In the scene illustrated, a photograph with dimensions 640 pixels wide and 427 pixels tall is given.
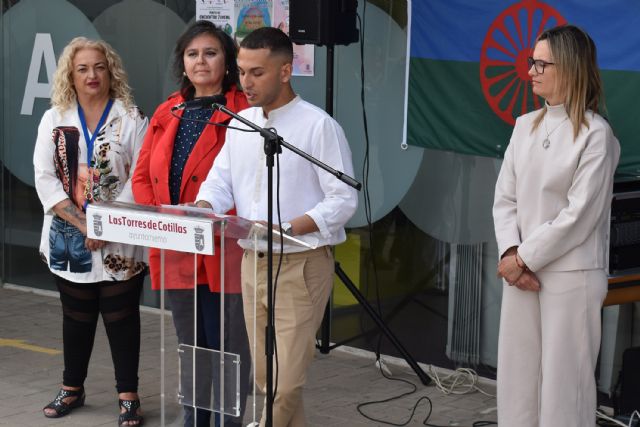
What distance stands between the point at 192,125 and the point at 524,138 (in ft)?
5.49

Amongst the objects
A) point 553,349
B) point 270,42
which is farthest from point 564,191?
point 270,42

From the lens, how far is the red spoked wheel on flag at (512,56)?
21.7 ft

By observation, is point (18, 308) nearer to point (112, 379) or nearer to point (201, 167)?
point (112, 379)

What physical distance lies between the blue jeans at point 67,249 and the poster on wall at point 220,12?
260cm

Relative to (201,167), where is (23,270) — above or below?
below

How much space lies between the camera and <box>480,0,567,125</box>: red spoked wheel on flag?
21.7 feet

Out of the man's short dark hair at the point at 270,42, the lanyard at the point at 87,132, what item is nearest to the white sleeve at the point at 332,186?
the man's short dark hair at the point at 270,42

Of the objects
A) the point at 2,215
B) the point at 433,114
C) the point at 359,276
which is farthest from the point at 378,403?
the point at 2,215

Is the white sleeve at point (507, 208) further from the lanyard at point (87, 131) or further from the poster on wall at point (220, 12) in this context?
the poster on wall at point (220, 12)

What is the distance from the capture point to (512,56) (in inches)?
264

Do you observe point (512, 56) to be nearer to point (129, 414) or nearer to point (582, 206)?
point (582, 206)

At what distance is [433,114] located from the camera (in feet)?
23.5

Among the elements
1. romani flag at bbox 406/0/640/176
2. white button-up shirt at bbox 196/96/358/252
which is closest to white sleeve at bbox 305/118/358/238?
white button-up shirt at bbox 196/96/358/252

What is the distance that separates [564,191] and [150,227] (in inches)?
70.7
